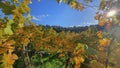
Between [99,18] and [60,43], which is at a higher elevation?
[99,18]

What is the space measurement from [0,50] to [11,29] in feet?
0.89

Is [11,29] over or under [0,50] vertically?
over

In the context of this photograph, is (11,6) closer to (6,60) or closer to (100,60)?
(6,60)

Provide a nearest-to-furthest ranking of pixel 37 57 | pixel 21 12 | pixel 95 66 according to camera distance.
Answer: pixel 21 12 → pixel 95 66 → pixel 37 57

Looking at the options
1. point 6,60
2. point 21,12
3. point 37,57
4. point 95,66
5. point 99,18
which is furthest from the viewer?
point 37,57

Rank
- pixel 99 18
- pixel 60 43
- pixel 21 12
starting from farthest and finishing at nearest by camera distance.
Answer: pixel 60 43 → pixel 99 18 → pixel 21 12

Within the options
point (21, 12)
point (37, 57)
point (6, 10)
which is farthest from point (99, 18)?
point (37, 57)

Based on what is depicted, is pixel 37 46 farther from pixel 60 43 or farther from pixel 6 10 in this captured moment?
→ pixel 6 10

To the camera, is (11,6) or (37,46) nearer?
(11,6)

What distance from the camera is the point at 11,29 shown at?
3.49 metres

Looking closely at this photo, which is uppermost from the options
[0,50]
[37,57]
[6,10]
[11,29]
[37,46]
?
[6,10]

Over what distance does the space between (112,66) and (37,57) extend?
64.1 ft

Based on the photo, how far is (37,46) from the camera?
1641 cm

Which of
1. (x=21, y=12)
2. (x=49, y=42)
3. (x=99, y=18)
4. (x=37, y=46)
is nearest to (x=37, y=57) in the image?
(x=49, y=42)
